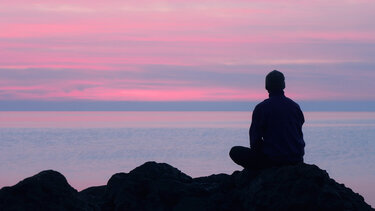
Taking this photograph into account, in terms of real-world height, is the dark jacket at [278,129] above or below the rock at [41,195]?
above

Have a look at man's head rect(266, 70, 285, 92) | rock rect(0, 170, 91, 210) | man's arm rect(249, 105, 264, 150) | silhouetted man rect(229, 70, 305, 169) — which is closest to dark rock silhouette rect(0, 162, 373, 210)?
rock rect(0, 170, 91, 210)

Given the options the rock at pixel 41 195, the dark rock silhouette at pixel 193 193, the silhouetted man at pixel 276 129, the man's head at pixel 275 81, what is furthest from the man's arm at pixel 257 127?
the rock at pixel 41 195

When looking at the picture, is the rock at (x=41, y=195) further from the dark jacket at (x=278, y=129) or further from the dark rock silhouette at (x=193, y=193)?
the dark jacket at (x=278, y=129)

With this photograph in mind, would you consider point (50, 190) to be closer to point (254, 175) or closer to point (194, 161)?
point (254, 175)

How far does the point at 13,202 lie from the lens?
11.1 m

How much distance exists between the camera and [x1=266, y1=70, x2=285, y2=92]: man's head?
1159 centimetres

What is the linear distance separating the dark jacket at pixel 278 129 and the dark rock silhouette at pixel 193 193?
0.33 metres

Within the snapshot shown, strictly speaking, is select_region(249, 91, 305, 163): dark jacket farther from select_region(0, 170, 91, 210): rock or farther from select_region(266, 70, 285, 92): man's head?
select_region(0, 170, 91, 210): rock

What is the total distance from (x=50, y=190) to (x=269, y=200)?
11.6ft

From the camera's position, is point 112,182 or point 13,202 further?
point 112,182

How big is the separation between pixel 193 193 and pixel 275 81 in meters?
2.56

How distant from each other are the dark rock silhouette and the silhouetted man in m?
0.28

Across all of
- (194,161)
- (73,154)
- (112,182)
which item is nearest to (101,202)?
(112,182)

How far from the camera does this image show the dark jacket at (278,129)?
1154 cm
